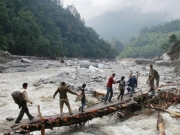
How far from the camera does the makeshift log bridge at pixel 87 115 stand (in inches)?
322

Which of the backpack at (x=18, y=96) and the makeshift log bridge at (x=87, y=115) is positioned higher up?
the backpack at (x=18, y=96)

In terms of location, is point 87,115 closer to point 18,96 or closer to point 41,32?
point 18,96

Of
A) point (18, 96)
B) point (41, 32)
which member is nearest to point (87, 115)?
point (18, 96)

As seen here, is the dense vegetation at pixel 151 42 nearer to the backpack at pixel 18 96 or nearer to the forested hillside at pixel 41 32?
the forested hillside at pixel 41 32

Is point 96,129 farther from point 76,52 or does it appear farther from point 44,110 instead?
point 76,52

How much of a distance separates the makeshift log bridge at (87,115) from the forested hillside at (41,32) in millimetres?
38460

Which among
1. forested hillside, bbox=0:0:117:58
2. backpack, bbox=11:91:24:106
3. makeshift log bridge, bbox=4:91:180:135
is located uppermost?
forested hillside, bbox=0:0:117:58

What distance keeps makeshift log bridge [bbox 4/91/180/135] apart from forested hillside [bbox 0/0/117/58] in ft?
126

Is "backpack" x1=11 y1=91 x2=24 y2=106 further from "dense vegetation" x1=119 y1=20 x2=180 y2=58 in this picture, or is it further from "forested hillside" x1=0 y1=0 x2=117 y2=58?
"dense vegetation" x1=119 y1=20 x2=180 y2=58

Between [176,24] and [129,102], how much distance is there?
18876 centimetres

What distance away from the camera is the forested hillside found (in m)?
50.8

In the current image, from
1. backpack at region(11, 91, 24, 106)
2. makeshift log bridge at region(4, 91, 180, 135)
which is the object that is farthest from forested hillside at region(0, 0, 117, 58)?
backpack at region(11, 91, 24, 106)

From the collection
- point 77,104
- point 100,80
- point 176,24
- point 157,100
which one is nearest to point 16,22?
point 100,80

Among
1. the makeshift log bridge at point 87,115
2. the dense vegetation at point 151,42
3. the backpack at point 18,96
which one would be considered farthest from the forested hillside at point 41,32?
the backpack at point 18,96
